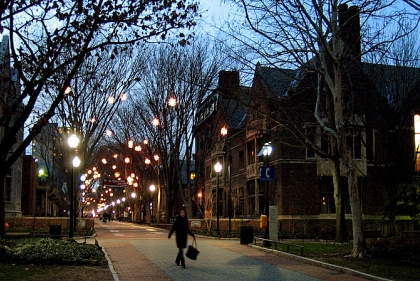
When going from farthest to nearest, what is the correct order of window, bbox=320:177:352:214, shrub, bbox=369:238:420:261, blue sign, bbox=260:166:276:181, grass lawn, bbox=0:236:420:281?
window, bbox=320:177:352:214, blue sign, bbox=260:166:276:181, shrub, bbox=369:238:420:261, grass lawn, bbox=0:236:420:281

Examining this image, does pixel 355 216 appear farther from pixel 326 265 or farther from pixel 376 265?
pixel 326 265

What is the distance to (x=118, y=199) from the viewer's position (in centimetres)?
10388

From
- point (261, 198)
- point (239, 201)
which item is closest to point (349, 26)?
point (261, 198)

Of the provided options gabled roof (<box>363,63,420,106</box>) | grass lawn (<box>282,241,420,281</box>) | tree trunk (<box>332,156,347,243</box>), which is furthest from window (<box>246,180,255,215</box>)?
grass lawn (<box>282,241,420,281</box>)

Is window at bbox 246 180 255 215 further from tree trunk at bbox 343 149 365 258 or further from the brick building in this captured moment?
tree trunk at bbox 343 149 365 258

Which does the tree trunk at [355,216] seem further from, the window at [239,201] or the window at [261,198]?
the window at [239,201]

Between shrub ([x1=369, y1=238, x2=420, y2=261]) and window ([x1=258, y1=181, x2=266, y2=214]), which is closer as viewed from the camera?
shrub ([x1=369, y1=238, x2=420, y2=261])

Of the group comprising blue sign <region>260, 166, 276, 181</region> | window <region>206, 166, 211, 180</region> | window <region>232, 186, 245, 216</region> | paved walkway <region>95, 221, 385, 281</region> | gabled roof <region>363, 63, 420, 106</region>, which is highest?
gabled roof <region>363, 63, 420, 106</region>

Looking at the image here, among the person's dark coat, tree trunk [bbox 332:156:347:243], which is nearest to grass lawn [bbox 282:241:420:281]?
the person's dark coat

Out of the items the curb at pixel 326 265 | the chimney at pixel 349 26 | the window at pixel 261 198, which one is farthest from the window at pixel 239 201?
the chimney at pixel 349 26

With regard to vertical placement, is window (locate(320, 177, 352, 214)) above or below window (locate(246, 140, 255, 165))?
below

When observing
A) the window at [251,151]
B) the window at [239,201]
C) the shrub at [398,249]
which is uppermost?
the window at [251,151]

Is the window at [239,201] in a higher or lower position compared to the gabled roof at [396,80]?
lower

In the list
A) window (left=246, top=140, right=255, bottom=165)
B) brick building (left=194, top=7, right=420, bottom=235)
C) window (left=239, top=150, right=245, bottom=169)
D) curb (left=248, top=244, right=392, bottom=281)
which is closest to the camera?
curb (left=248, top=244, right=392, bottom=281)
